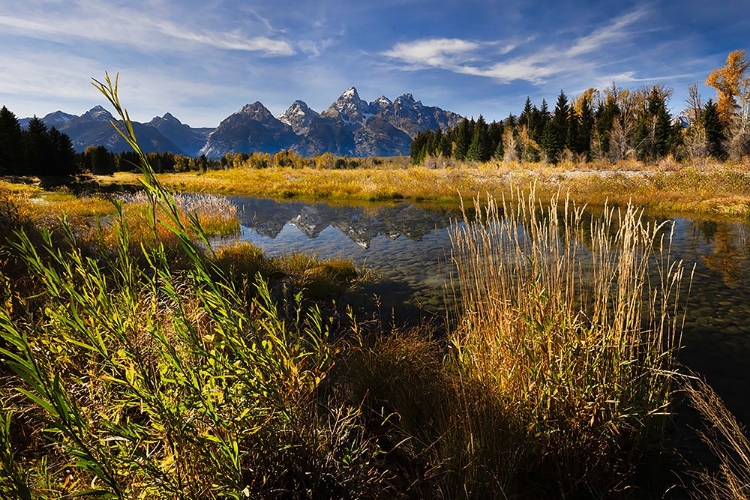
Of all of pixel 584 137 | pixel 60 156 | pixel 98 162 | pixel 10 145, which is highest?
pixel 98 162

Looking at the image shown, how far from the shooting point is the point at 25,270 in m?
4.57

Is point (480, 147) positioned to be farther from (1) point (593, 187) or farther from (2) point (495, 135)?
(1) point (593, 187)

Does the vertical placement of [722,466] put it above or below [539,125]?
below

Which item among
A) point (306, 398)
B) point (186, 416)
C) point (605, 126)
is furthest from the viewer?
point (605, 126)

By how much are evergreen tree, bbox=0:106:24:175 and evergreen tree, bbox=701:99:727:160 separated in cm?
6935

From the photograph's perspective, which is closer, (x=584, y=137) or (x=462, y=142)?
(x=584, y=137)

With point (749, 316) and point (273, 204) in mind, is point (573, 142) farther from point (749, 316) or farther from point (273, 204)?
point (749, 316)

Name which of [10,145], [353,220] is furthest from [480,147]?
[10,145]

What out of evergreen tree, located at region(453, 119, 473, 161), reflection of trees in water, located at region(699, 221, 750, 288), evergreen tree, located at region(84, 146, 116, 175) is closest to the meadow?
reflection of trees in water, located at region(699, 221, 750, 288)

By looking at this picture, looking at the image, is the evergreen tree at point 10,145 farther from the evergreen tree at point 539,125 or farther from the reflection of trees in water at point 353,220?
the evergreen tree at point 539,125

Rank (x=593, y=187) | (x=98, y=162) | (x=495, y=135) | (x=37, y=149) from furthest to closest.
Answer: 1. (x=98, y=162)
2. (x=495, y=135)
3. (x=37, y=149)
4. (x=593, y=187)

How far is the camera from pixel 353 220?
56.5 ft

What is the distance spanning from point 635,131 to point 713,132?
6502 mm

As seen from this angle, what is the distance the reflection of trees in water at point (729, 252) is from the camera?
27.3 feet
